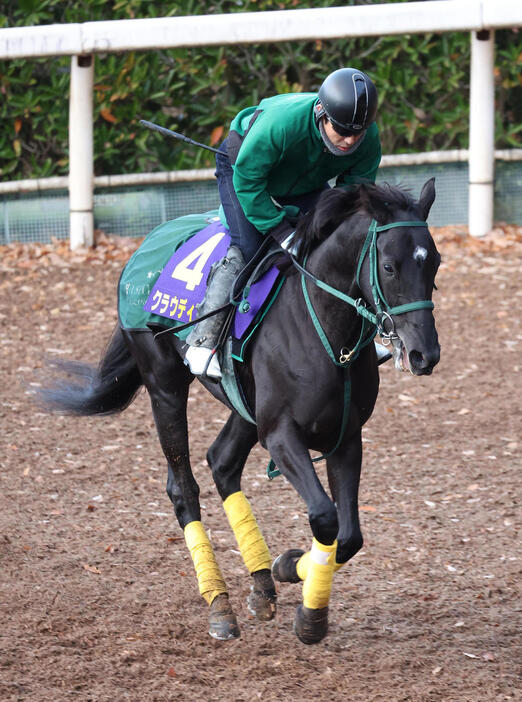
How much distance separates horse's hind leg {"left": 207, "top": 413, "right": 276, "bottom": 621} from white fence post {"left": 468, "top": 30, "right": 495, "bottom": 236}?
6.12 meters

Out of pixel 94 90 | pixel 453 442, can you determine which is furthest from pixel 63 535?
pixel 94 90

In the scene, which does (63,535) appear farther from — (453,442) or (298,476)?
(453,442)

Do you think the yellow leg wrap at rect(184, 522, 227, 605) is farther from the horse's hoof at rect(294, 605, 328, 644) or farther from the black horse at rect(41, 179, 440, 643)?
the horse's hoof at rect(294, 605, 328, 644)

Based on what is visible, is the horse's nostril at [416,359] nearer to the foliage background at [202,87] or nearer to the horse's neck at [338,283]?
the horse's neck at [338,283]

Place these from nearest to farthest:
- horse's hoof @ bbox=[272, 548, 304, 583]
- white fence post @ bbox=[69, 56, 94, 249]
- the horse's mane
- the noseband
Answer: the noseband → the horse's mane → horse's hoof @ bbox=[272, 548, 304, 583] → white fence post @ bbox=[69, 56, 94, 249]

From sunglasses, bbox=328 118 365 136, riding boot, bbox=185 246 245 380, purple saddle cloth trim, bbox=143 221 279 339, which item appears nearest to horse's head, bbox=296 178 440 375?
sunglasses, bbox=328 118 365 136

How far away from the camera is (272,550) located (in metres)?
5.51

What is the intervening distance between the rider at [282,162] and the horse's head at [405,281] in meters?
0.37

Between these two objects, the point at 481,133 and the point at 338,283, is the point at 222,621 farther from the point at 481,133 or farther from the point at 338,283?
the point at 481,133

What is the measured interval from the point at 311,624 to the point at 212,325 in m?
1.30

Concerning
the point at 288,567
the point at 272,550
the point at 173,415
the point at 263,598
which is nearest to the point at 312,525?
the point at 288,567

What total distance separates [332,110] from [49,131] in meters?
7.62

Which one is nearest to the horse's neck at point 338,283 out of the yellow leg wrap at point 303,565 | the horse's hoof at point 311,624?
the yellow leg wrap at point 303,565

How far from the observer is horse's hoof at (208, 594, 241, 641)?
458 centimetres
